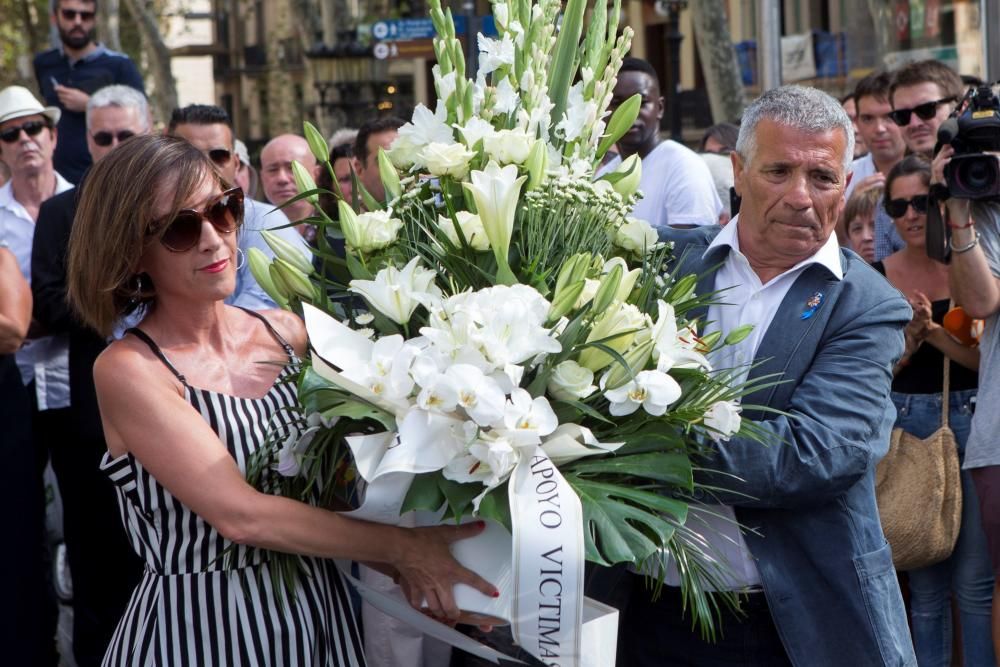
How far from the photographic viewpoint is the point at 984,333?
15.4 ft

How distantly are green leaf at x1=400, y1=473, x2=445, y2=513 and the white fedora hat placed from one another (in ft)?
15.2

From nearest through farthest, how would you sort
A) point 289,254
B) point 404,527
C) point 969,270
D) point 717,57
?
point 404,527, point 289,254, point 969,270, point 717,57

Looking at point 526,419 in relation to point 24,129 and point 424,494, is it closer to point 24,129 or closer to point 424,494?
point 424,494

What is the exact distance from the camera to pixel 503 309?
2.27 m

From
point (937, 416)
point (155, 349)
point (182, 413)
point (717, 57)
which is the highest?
point (717, 57)

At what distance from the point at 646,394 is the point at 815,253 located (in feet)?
2.79

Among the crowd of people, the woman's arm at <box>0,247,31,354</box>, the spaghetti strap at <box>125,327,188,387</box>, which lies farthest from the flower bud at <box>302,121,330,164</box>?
the woman's arm at <box>0,247,31,354</box>

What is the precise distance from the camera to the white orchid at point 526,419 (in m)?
2.24

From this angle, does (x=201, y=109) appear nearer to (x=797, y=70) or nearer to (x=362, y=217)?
(x=362, y=217)

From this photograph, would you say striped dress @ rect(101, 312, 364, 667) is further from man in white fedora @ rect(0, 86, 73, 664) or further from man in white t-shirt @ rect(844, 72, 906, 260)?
man in white t-shirt @ rect(844, 72, 906, 260)

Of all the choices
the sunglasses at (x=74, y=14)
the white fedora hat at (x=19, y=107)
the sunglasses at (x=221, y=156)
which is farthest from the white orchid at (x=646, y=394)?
the sunglasses at (x=74, y=14)

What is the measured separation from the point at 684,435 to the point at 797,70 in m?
23.7

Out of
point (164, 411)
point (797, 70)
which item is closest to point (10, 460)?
point (164, 411)

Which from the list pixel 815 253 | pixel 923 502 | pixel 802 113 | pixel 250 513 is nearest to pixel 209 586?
pixel 250 513
